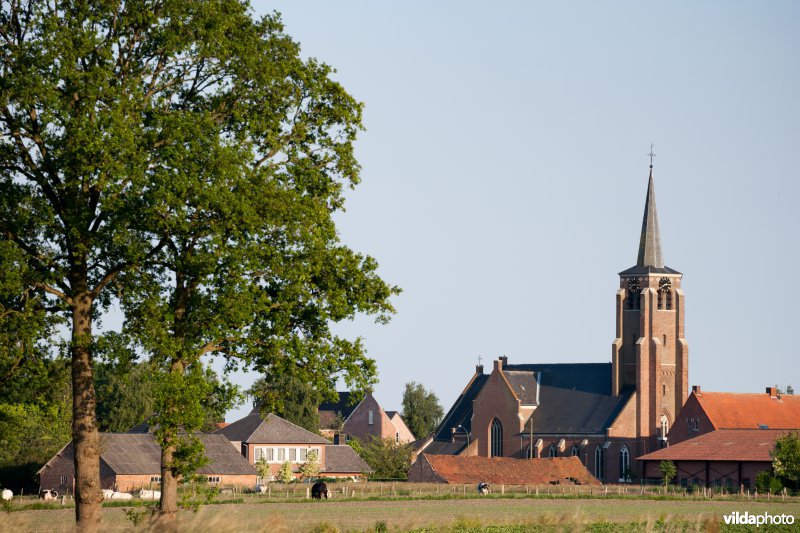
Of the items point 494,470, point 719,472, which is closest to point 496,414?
point 494,470

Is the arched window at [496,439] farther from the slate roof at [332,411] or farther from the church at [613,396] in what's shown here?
the slate roof at [332,411]

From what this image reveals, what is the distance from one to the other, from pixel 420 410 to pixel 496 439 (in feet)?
136

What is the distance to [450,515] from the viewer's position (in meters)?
47.8

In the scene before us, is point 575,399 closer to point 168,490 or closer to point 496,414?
point 496,414

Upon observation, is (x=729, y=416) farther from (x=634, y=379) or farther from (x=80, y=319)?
(x=80, y=319)

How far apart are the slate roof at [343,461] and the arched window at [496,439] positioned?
21.0m

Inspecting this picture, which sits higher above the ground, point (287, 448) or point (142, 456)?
point (142, 456)

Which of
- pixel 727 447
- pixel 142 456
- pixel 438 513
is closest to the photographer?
pixel 438 513

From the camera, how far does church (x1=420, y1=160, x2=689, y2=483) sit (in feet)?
389

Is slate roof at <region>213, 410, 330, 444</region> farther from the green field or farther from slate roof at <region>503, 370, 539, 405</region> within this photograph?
the green field

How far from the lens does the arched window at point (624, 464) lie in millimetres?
115250

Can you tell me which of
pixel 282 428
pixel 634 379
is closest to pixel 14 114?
pixel 282 428

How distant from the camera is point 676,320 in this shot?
122625 millimetres

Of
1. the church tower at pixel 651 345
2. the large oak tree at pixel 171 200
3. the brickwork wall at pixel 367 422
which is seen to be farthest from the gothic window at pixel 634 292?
the large oak tree at pixel 171 200
